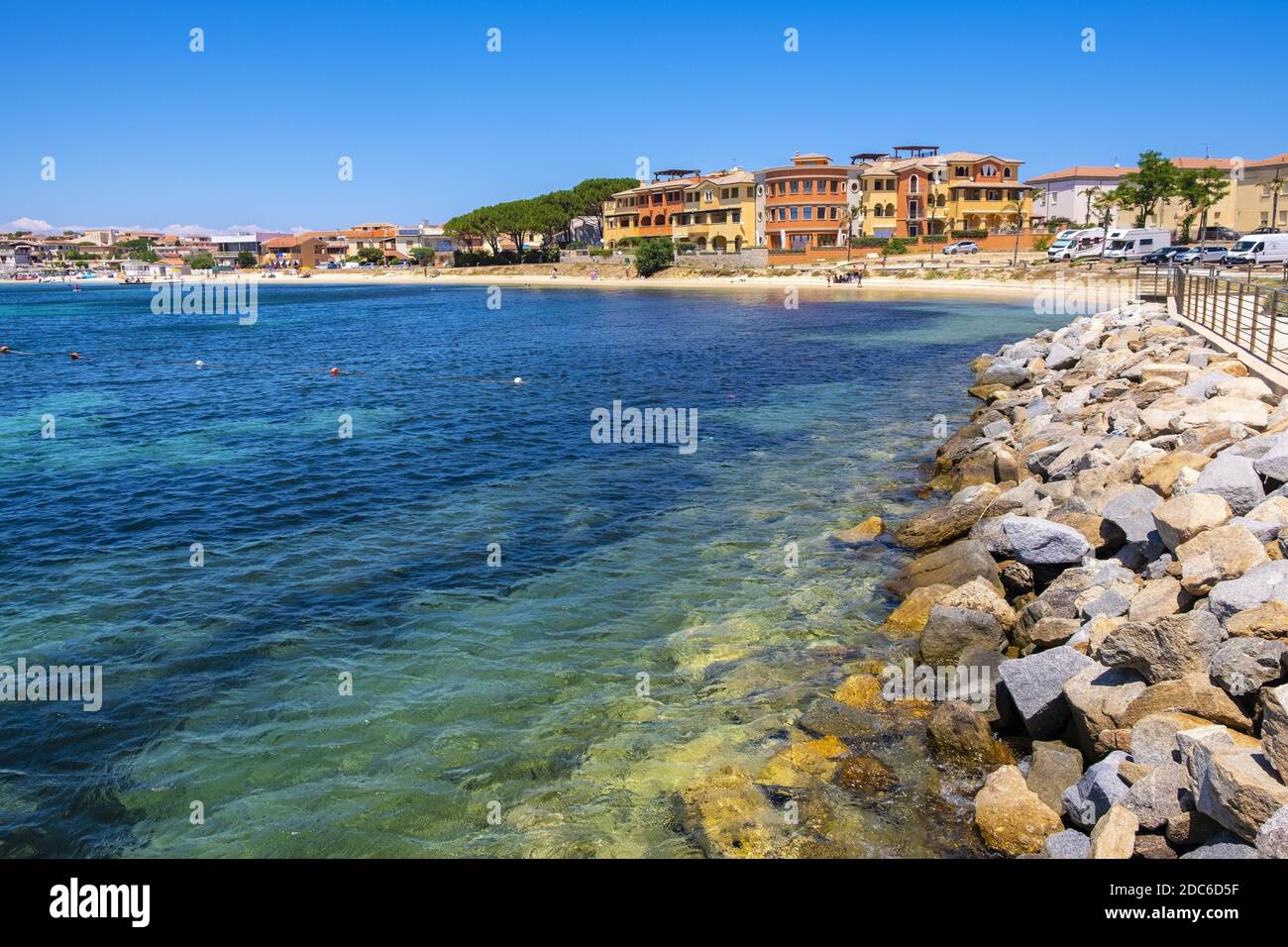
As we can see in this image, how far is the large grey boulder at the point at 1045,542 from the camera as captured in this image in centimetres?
1268

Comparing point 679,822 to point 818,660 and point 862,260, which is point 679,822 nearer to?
point 818,660

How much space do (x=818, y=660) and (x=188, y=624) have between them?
32.4 ft

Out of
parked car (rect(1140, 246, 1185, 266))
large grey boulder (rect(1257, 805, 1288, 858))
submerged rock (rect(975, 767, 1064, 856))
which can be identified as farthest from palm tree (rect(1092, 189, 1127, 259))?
large grey boulder (rect(1257, 805, 1288, 858))

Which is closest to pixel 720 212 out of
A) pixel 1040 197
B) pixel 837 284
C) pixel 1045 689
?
pixel 837 284

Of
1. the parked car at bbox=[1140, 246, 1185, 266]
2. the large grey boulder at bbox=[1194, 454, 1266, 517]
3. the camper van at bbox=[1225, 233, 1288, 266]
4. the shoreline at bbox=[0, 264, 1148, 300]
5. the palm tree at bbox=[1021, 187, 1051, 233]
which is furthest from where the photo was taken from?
the palm tree at bbox=[1021, 187, 1051, 233]

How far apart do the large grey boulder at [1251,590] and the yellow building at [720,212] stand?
114899mm

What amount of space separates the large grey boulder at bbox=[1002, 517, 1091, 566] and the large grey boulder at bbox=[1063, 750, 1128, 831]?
16.4 ft

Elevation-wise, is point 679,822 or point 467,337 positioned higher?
point 467,337

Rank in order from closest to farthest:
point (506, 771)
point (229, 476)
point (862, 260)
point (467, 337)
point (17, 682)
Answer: point (506, 771) < point (17, 682) < point (229, 476) < point (467, 337) < point (862, 260)

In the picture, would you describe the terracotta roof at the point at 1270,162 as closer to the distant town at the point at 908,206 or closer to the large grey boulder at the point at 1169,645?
the distant town at the point at 908,206

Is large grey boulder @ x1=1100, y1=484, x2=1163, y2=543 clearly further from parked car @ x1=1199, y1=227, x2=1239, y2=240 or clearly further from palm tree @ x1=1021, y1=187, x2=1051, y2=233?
palm tree @ x1=1021, y1=187, x2=1051, y2=233

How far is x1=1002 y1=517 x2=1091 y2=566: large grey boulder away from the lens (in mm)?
12680
